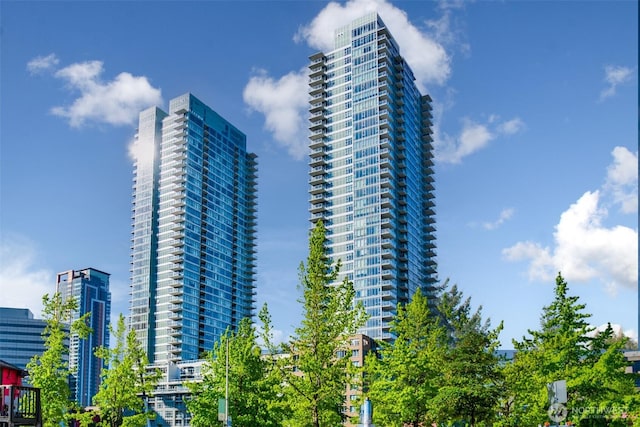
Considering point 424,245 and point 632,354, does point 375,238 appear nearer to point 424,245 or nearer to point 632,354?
point 424,245

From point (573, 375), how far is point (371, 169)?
134 m

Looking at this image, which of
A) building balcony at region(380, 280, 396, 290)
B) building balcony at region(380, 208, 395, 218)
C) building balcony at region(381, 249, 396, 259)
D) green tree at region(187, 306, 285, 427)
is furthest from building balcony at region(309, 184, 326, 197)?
green tree at region(187, 306, 285, 427)

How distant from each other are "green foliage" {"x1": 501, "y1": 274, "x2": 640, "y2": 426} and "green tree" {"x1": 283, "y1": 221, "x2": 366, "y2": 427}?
11.9m

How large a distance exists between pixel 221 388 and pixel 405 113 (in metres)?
143

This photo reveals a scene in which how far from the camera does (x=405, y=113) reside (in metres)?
188

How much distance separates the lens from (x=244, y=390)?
52.8 meters

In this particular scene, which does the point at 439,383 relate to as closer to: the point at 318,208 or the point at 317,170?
the point at 318,208

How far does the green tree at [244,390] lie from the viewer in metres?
51.3

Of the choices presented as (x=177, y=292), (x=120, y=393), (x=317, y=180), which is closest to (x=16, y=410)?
(x=120, y=393)

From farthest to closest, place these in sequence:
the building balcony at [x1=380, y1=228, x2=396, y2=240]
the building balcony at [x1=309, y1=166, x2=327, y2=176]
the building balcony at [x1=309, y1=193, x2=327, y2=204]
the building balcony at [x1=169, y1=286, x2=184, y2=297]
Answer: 1. the building balcony at [x1=169, y1=286, x2=184, y2=297]
2. the building balcony at [x1=309, y1=166, x2=327, y2=176]
3. the building balcony at [x1=309, y1=193, x2=327, y2=204]
4. the building balcony at [x1=380, y1=228, x2=396, y2=240]

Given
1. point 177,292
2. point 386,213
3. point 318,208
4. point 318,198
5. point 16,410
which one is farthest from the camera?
point 177,292

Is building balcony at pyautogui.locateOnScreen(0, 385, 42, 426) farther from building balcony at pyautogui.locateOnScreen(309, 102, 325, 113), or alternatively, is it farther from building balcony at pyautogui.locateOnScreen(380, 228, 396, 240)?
building balcony at pyautogui.locateOnScreen(309, 102, 325, 113)

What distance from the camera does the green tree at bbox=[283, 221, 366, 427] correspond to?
48.3 meters

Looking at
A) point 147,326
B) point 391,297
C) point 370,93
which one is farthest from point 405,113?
point 147,326
